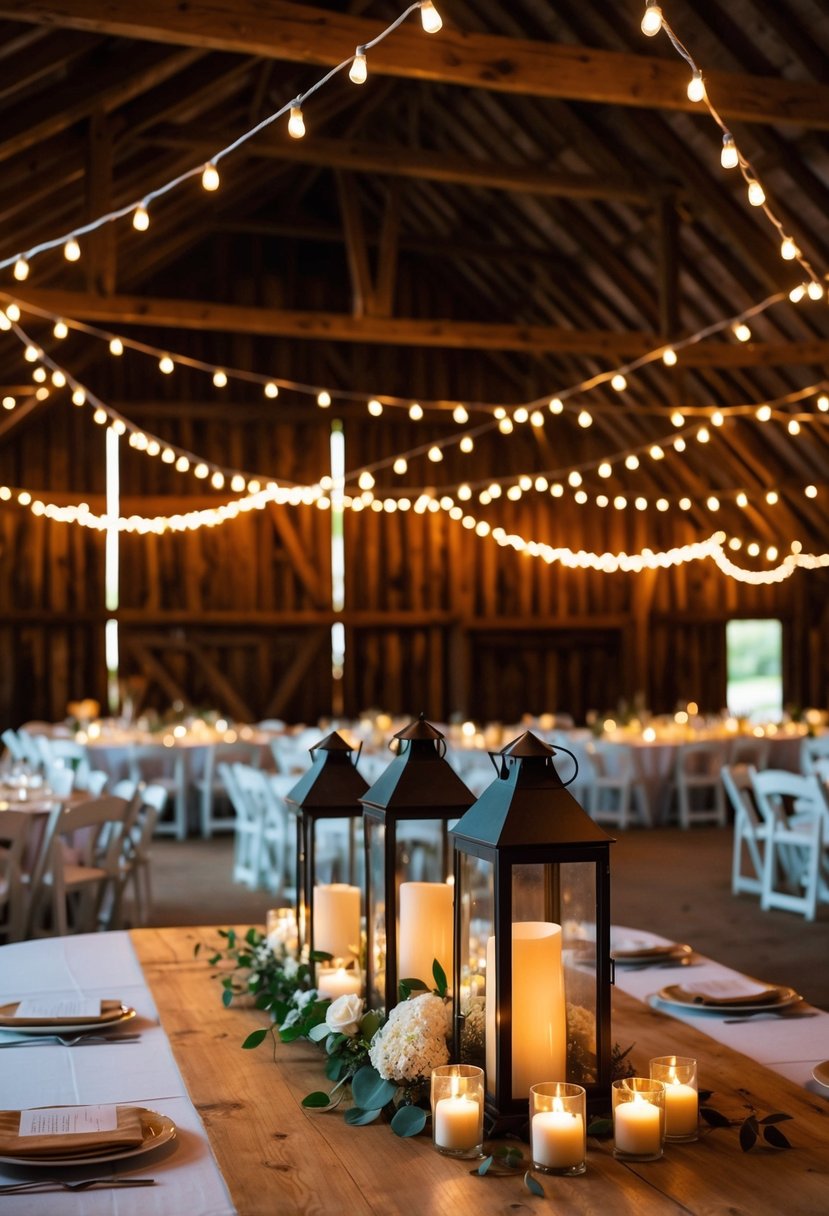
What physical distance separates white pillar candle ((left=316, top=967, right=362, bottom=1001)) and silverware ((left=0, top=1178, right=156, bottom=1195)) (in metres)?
0.74

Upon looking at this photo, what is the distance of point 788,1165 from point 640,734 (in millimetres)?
11343

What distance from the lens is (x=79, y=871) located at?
7.25 m

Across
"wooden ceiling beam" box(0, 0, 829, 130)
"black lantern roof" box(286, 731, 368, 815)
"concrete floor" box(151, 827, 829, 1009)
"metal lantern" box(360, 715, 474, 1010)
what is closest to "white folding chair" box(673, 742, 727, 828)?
"concrete floor" box(151, 827, 829, 1009)

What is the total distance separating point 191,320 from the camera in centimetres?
1053

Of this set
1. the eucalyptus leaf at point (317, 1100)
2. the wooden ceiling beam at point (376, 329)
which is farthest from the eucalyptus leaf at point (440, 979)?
the wooden ceiling beam at point (376, 329)

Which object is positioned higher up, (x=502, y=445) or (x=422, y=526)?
(x=502, y=445)

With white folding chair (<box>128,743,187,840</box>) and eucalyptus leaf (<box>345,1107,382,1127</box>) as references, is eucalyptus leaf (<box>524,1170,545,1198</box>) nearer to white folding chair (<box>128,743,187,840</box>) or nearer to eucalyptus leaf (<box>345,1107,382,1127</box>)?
eucalyptus leaf (<box>345,1107,382,1127</box>)

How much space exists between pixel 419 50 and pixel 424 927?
19.1ft

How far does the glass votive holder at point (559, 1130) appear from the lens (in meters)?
1.85

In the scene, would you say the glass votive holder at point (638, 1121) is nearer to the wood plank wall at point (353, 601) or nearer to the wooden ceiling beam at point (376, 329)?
the wooden ceiling beam at point (376, 329)

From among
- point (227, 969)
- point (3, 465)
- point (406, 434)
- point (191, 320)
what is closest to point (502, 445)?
point (406, 434)

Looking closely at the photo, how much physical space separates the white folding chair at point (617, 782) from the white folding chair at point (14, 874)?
6509mm

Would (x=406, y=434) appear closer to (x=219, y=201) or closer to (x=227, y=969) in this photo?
(x=219, y=201)

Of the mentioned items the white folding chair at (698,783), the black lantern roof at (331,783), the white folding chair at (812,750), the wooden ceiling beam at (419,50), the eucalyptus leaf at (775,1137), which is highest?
the wooden ceiling beam at (419,50)
